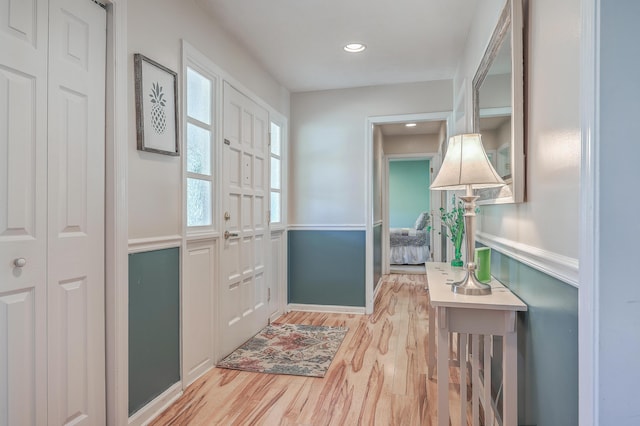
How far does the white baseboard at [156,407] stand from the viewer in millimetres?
1812

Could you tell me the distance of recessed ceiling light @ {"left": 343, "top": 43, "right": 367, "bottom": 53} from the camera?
2.95 m

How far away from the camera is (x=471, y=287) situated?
156 cm

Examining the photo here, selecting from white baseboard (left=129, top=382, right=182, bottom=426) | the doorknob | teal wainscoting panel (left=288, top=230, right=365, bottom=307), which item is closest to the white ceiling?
the doorknob

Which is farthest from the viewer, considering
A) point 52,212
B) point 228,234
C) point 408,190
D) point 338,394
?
point 408,190

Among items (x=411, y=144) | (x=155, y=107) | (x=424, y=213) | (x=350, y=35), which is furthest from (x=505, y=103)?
(x=424, y=213)

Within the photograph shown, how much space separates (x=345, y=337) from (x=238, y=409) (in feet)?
4.32

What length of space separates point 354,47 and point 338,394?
2491 millimetres

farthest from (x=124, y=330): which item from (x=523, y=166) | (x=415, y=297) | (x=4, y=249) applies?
(x=415, y=297)

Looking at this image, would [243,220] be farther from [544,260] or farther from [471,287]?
[544,260]

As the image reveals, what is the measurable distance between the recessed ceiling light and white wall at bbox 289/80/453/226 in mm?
A: 883

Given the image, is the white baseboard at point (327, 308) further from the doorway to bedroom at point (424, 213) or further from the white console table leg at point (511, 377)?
the white console table leg at point (511, 377)

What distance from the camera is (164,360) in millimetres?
2021

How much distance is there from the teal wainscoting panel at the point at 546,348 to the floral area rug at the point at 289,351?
4.44 ft

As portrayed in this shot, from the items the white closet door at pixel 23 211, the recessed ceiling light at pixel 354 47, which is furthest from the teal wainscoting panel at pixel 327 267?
the white closet door at pixel 23 211
